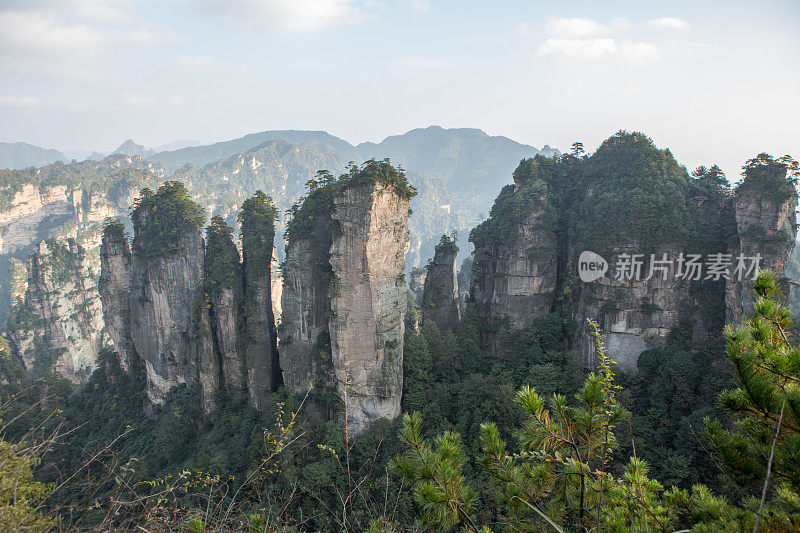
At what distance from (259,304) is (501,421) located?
1309 centimetres

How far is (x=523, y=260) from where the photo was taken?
22.3 metres

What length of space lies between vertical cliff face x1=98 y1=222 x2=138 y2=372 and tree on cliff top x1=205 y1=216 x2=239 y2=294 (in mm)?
8441

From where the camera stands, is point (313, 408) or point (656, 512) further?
point (313, 408)

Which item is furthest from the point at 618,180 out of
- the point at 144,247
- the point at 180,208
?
the point at 144,247

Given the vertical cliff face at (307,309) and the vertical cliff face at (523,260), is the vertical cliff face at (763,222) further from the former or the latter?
the vertical cliff face at (307,309)

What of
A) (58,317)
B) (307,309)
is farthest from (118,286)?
(58,317)

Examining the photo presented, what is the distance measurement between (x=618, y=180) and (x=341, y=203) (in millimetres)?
14804

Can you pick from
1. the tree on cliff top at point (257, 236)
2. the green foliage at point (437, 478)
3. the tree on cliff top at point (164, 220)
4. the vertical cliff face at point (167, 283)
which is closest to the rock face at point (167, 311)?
the vertical cliff face at point (167, 283)

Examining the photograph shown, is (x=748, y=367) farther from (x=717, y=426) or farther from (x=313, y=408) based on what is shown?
(x=313, y=408)

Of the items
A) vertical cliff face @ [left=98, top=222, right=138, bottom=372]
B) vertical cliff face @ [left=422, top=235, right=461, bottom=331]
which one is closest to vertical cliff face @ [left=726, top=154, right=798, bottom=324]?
vertical cliff face @ [left=422, top=235, right=461, bottom=331]

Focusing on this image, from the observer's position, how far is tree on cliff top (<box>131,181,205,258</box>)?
23.2 m

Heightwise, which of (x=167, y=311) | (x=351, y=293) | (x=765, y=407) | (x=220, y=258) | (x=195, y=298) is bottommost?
(x=167, y=311)

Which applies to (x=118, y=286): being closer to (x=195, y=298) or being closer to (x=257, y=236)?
(x=195, y=298)

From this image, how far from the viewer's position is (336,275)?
56.9 ft
